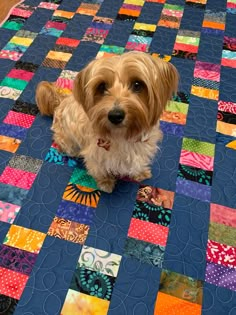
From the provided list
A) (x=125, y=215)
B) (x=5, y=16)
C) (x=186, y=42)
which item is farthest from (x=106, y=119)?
(x=5, y=16)

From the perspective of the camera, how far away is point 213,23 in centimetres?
350

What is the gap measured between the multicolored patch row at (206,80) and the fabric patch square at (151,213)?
1173mm

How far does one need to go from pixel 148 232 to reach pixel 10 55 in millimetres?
2149

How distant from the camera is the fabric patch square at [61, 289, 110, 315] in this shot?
1.93 m

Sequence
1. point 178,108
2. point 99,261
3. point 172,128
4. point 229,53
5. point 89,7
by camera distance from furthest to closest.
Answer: point 89,7
point 229,53
point 178,108
point 172,128
point 99,261

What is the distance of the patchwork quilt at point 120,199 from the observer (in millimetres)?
1994

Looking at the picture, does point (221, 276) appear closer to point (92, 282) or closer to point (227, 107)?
point (92, 282)

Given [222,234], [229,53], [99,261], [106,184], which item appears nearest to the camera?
[99,261]

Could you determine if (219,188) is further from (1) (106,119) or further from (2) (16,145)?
(2) (16,145)

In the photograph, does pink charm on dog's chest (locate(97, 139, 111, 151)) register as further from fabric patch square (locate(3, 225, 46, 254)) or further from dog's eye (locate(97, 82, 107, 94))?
fabric patch square (locate(3, 225, 46, 254))

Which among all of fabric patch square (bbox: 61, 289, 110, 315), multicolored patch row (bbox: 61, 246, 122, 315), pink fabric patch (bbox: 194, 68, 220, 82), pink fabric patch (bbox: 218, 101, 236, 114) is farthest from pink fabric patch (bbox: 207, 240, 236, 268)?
pink fabric patch (bbox: 194, 68, 220, 82)

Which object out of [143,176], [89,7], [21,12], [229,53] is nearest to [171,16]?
[229,53]

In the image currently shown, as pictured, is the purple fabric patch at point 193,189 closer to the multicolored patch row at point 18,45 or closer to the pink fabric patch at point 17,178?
the pink fabric patch at point 17,178

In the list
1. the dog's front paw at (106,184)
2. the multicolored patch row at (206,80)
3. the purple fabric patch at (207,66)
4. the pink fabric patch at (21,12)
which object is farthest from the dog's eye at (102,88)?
the pink fabric patch at (21,12)
